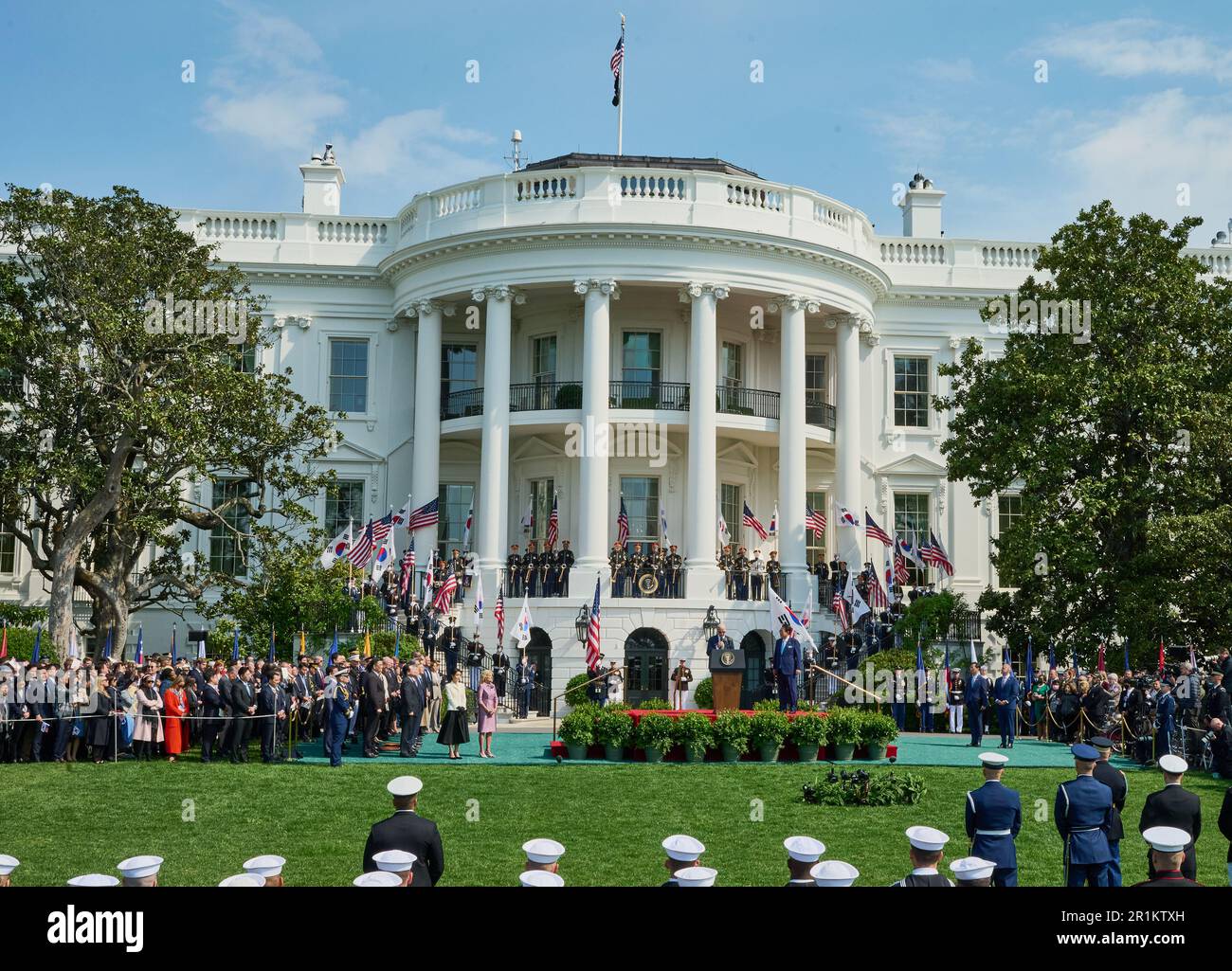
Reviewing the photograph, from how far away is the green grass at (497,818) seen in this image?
1349 cm

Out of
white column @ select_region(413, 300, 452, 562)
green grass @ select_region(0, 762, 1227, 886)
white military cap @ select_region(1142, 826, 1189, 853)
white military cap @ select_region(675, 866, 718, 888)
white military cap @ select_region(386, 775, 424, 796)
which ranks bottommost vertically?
green grass @ select_region(0, 762, 1227, 886)

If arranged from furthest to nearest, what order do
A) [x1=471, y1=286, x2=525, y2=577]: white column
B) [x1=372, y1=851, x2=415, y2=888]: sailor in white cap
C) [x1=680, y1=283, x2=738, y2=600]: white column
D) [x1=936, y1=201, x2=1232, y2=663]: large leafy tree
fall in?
[x1=471, y1=286, x2=525, y2=577]: white column < [x1=680, y1=283, x2=738, y2=600]: white column < [x1=936, y1=201, x2=1232, y2=663]: large leafy tree < [x1=372, y1=851, x2=415, y2=888]: sailor in white cap

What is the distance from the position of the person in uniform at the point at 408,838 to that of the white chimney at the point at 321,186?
3643 centimetres

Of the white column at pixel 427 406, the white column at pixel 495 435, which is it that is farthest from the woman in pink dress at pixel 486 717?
the white column at pixel 427 406

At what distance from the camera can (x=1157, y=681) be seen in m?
22.9

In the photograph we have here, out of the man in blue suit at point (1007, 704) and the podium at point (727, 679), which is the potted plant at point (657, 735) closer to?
the podium at point (727, 679)

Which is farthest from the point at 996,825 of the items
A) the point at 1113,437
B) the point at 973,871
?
the point at 1113,437

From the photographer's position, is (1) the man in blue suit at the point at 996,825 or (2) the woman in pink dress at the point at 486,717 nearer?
(1) the man in blue suit at the point at 996,825

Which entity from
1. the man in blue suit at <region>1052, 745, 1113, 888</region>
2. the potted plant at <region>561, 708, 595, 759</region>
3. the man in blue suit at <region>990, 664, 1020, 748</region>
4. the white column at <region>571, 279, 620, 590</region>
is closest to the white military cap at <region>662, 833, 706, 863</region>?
the man in blue suit at <region>1052, 745, 1113, 888</region>

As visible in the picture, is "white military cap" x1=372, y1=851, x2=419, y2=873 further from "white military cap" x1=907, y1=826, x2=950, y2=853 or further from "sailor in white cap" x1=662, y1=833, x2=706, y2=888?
"white military cap" x1=907, y1=826, x2=950, y2=853

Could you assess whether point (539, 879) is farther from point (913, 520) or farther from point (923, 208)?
point (923, 208)

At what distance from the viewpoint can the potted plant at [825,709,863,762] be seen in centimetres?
2128

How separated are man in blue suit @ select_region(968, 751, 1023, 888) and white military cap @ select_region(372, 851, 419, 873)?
4.55 meters
